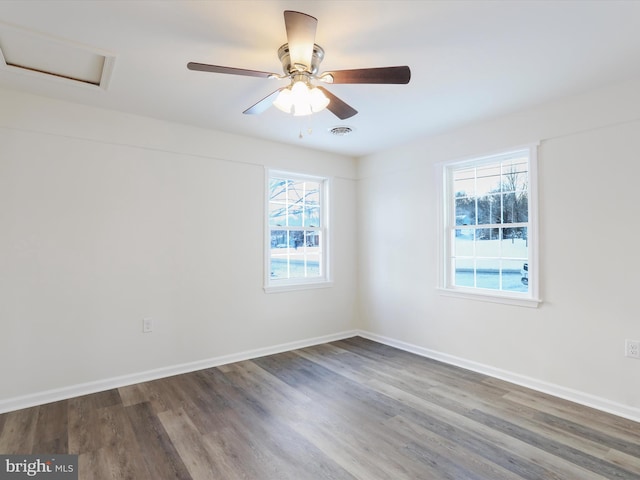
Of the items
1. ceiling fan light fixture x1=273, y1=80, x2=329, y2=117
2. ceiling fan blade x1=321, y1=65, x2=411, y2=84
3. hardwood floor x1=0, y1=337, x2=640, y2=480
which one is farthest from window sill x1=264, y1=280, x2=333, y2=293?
ceiling fan blade x1=321, y1=65, x2=411, y2=84

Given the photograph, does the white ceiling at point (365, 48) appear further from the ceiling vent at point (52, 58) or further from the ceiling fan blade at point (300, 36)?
the ceiling fan blade at point (300, 36)

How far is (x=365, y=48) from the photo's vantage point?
2.20 m

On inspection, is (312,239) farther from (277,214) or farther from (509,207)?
(509,207)

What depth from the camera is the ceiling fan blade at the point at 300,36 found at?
1573 millimetres

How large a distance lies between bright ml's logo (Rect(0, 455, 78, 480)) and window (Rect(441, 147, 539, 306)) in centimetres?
348

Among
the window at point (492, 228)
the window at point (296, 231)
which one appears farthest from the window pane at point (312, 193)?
the window at point (492, 228)

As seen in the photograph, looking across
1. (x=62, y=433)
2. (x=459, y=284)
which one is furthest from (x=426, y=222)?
(x=62, y=433)

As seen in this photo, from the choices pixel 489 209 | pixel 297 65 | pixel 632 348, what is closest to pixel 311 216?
pixel 489 209

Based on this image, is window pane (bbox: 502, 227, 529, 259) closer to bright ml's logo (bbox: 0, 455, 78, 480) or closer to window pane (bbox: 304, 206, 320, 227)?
window pane (bbox: 304, 206, 320, 227)

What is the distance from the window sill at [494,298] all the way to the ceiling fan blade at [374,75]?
2398 millimetres

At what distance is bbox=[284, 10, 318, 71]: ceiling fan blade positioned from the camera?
1573 mm

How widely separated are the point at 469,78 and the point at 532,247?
1623mm

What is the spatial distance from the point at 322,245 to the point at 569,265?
9.09 feet

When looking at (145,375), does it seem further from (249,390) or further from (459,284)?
(459,284)
